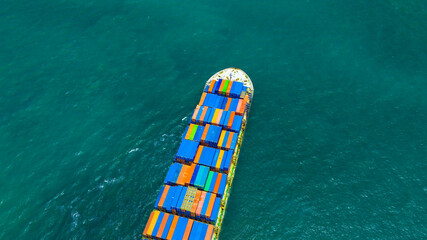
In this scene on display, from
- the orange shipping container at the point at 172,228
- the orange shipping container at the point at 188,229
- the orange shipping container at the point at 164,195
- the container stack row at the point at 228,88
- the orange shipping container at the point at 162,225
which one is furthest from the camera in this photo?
the container stack row at the point at 228,88

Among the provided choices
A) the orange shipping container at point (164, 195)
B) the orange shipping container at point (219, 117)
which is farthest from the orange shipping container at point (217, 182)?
the orange shipping container at point (219, 117)

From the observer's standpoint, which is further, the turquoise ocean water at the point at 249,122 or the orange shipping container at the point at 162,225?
the turquoise ocean water at the point at 249,122

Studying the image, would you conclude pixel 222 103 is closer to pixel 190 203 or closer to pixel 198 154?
pixel 198 154

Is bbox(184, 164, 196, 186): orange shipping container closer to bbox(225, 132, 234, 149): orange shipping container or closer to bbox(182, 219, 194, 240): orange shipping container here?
bbox(182, 219, 194, 240): orange shipping container

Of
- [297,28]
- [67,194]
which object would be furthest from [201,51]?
[67,194]

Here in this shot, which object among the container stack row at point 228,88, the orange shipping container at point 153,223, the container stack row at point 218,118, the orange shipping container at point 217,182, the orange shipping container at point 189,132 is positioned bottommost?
the orange shipping container at point 153,223

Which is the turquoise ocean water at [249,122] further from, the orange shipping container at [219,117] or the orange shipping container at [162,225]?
the orange shipping container at [219,117]

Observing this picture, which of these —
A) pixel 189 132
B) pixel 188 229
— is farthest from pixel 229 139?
pixel 188 229
